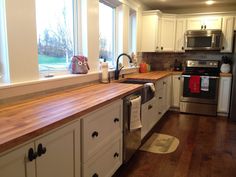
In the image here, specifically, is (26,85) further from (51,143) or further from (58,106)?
(51,143)

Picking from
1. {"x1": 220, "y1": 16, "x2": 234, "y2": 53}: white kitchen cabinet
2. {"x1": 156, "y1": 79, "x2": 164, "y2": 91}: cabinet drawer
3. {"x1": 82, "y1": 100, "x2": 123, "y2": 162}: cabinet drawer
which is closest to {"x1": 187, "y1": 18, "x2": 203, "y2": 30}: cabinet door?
{"x1": 220, "y1": 16, "x2": 234, "y2": 53}: white kitchen cabinet

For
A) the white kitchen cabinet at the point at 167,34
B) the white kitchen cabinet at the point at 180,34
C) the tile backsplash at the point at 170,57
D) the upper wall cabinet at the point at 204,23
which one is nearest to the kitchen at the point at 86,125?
the upper wall cabinet at the point at 204,23

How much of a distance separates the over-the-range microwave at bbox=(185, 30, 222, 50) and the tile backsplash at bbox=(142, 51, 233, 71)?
378 mm

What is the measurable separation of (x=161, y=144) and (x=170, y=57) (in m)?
2.82

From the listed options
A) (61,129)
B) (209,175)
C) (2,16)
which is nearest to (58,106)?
(61,129)

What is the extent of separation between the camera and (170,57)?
212 inches

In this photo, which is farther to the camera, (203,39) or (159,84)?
(203,39)

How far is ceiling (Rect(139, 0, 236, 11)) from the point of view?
452 cm

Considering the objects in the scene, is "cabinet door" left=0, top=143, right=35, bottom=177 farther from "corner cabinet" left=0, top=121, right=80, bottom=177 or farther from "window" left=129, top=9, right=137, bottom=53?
"window" left=129, top=9, right=137, bottom=53

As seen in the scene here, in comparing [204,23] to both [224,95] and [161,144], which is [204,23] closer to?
[224,95]

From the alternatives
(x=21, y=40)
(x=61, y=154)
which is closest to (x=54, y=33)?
(x=21, y=40)

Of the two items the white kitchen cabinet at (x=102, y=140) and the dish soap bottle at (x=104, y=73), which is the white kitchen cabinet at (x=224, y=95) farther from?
the white kitchen cabinet at (x=102, y=140)

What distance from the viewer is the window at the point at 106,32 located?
339 centimetres

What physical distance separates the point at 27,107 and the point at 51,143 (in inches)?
18.2
